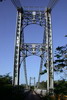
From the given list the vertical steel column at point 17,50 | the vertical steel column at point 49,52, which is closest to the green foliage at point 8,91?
the vertical steel column at point 17,50

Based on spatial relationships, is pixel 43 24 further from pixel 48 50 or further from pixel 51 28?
pixel 48 50

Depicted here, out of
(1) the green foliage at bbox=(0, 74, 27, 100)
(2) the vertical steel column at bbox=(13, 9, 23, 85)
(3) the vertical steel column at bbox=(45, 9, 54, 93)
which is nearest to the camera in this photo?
(1) the green foliage at bbox=(0, 74, 27, 100)

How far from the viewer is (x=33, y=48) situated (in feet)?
89.6

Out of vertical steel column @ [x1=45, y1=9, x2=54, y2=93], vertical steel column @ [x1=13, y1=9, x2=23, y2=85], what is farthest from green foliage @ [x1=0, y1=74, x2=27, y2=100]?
vertical steel column @ [x1=45, y1=9, x2=54, y2=93]

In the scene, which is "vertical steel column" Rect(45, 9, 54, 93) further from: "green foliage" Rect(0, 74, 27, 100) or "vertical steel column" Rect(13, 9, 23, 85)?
"green foliage" Rect(0, 74, 27, 100)

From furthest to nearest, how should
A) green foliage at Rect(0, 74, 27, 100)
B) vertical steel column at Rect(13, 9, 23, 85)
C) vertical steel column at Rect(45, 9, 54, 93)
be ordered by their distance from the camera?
1. vertical steel column at Rect(45, 9, 54, 93)
2. vertical steel column at Rect(13, 9, 23, 85)
3. green foliage at Rect(0, 74, 27, 100)

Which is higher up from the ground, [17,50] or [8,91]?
[17,50]

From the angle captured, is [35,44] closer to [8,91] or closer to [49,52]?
[49,52]

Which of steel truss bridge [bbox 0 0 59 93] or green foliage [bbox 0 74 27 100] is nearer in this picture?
green foliage [bbox 0 74 27 100]

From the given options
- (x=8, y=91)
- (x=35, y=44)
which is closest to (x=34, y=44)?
(x=35, y=44)

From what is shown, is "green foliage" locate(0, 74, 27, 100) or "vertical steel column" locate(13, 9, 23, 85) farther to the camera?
"vertical steel column" locate(13, 9, 23, 85)

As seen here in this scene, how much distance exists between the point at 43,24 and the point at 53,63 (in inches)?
234

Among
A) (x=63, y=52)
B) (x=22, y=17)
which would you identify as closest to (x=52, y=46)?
(x=63, y=52)

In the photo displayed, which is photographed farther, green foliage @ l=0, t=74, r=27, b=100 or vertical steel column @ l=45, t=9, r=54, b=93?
vertical steel column @ l=45, t=9, r=54, b=93
